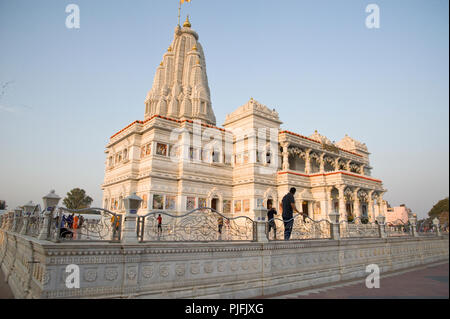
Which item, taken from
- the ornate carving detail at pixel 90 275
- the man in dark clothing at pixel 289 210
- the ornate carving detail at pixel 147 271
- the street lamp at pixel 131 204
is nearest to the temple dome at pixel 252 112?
the man in dark clothing at pixel 289 210

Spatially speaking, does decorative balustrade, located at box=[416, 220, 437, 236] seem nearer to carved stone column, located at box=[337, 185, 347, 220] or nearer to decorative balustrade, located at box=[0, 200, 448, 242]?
decorative balustrade, located at box=[0, 200, 448, 242]

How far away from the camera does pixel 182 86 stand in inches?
1345

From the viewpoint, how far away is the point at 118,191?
83.3 ft

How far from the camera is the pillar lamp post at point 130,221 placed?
6.29 metres

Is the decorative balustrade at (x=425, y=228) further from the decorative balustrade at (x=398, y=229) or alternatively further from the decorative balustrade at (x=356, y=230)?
the decorative balustrade at (x=356, y=230)

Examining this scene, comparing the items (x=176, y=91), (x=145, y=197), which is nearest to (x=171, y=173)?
(x=145, y=197)

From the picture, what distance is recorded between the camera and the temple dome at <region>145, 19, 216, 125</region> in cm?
3231

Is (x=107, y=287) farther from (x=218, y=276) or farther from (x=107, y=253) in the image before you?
(x=218, y=276)

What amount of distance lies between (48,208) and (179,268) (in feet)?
11.4

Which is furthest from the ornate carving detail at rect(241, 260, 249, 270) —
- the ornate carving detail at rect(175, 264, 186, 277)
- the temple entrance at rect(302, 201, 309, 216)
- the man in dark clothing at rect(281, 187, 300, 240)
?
the temple entrance at rect(302, 201, 309, 216)

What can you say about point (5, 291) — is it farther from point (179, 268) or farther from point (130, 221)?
point (179, 268)

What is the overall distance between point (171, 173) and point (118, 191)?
18.8 ft

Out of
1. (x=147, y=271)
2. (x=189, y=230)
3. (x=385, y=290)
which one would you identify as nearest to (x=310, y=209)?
(x=385, y=290)

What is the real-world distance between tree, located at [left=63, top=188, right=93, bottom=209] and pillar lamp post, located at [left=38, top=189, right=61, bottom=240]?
50.4m
